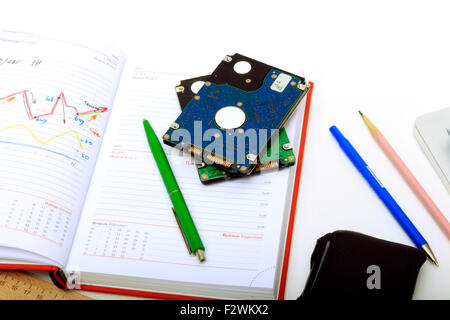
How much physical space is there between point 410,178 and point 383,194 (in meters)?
0.06

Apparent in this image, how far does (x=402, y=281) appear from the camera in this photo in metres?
0.66

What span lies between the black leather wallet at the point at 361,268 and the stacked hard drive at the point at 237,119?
0.18 metres

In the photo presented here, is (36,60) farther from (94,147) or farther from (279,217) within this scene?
(279,217)

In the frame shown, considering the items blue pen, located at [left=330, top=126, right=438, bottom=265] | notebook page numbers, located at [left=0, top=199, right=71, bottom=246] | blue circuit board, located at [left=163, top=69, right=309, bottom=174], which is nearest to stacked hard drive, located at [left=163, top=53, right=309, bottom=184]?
blue circuit board, located at [left=163, top=69, right=309, bottom=174]

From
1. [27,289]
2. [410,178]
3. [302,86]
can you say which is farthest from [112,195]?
[410,178]

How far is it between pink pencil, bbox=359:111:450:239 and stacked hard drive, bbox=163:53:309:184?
0.16 meters

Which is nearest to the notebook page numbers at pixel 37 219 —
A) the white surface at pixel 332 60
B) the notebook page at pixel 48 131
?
the notebook page at pixel 48 131

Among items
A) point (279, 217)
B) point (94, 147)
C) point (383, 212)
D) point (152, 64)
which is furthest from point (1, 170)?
point (383, 212)

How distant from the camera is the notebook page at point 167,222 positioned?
709 millimetres

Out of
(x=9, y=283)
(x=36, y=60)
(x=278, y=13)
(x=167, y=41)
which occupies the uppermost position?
(x=278, y=13)

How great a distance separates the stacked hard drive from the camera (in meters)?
0.78

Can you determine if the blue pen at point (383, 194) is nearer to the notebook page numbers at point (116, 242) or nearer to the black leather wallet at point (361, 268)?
the black leather wallet at point (361, 268)

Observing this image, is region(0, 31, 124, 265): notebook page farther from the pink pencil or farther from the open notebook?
the pink pencil

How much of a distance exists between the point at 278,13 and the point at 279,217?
2.00ft
